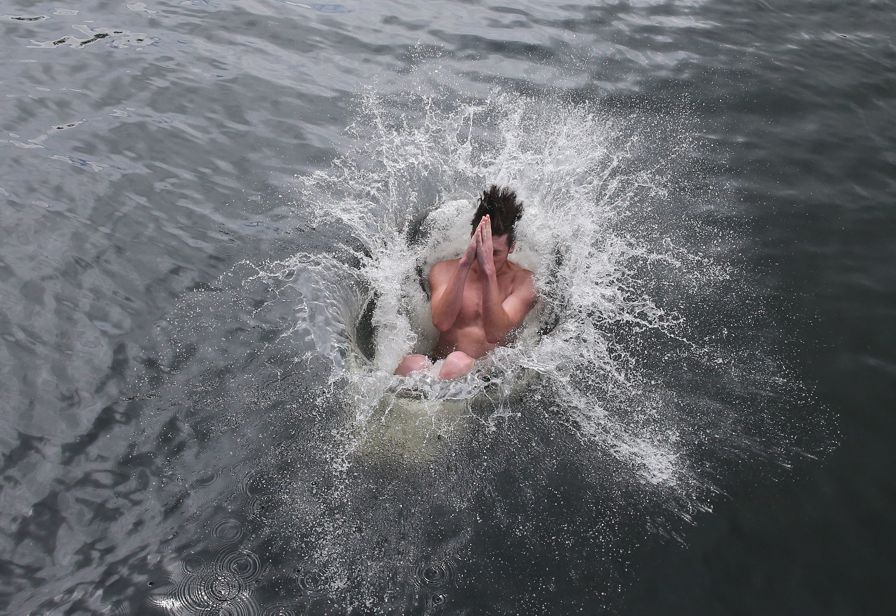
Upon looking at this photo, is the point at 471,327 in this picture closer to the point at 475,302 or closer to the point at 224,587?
the point at 475,302

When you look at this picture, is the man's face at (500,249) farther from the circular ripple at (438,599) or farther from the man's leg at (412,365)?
the circular ripple at (438,599)

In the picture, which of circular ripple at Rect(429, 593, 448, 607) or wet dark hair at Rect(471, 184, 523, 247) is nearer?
circular ripple at Rect(429, 593, 448, 607)

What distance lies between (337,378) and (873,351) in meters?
3.97

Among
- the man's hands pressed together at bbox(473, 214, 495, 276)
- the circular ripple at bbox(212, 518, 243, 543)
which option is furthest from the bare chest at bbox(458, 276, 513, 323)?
the circular ripple at bbox(212, 518, 243, 543)

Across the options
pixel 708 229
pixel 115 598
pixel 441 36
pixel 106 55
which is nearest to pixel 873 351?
pixel 708 229

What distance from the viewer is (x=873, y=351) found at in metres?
4.92

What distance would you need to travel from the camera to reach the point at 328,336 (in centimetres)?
475

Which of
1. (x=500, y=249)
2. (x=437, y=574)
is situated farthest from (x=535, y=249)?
(x=437, y=574)

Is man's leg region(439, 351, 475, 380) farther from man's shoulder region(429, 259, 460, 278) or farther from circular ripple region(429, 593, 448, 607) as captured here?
circular ripple region(429, 593, 448, 607)

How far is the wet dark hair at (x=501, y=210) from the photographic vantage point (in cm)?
465

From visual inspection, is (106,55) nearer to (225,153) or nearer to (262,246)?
(225,153)

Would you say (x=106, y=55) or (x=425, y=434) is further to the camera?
(x=106, y=55)

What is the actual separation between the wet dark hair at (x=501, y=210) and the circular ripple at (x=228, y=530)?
2.54 m

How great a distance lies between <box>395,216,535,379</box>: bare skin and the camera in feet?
14.7
